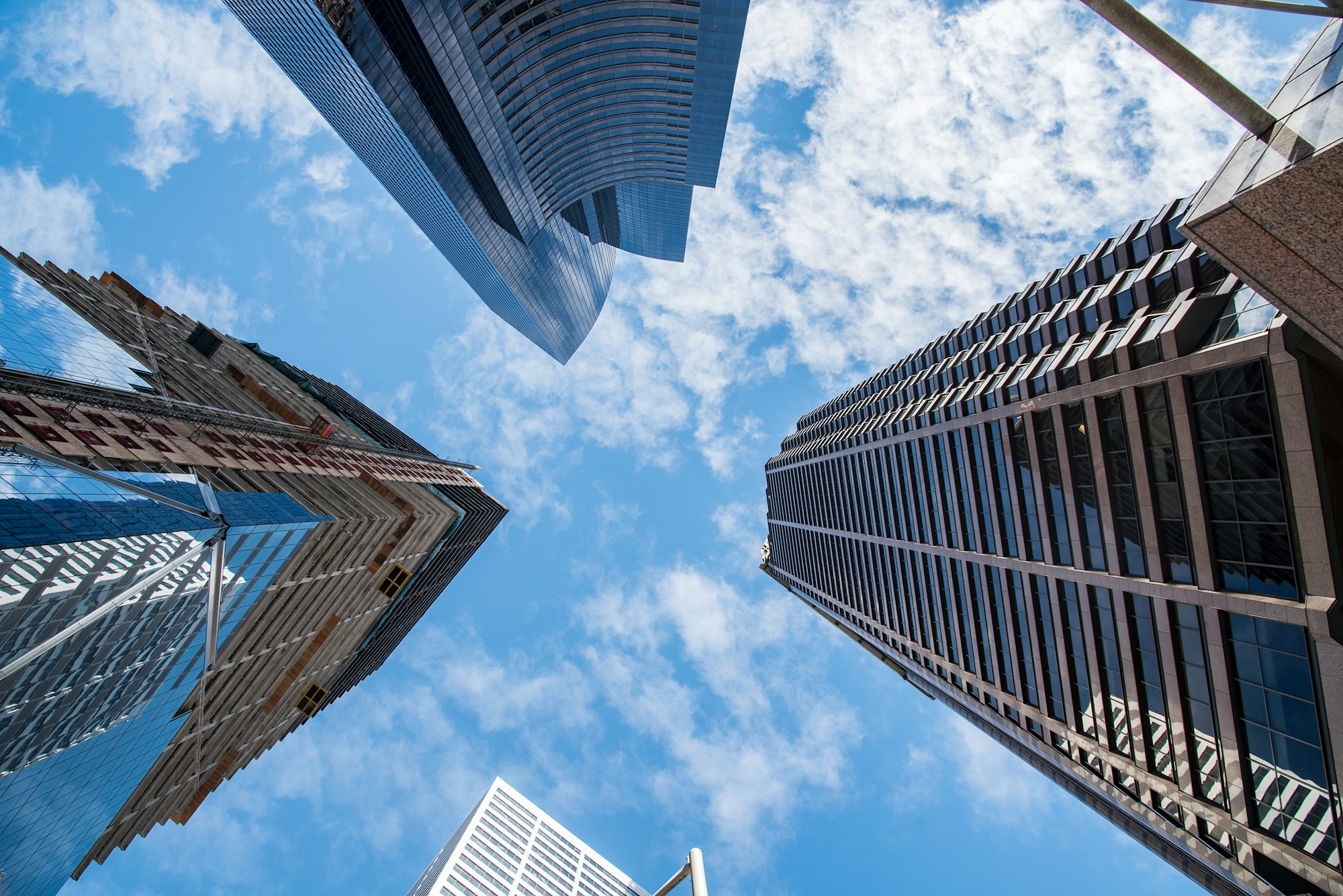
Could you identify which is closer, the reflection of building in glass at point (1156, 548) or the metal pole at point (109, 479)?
the reflection of building in glass at point (1156, 548)

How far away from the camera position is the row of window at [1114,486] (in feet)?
71.8

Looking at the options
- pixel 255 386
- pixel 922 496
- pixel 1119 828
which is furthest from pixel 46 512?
pixel 1119 828

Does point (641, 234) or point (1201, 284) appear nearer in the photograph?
point (1201, 284)

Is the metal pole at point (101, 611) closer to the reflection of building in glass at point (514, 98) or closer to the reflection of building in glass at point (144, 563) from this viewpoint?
the reflection of building in glass at point (144, 563)

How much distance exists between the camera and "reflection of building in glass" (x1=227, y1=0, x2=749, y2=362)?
76.2m

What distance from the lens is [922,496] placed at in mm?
57031

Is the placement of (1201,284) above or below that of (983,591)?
above

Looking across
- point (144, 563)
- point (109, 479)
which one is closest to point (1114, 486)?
point (144, 563)

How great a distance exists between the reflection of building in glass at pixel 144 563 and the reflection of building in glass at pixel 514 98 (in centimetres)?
4552

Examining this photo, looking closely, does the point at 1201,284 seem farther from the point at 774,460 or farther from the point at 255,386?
the point at 774,460

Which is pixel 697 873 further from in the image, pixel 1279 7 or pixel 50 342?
pixel 50 342

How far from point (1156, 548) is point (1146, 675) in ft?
23.8

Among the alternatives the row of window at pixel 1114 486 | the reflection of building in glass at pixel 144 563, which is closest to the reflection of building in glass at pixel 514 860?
the reflection of building in glass at pixel 144 563

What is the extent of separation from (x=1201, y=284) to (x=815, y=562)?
272ft
